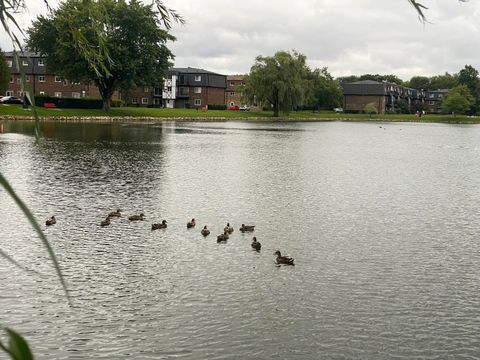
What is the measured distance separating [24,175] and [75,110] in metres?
72.4

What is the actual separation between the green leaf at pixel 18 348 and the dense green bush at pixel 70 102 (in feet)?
348

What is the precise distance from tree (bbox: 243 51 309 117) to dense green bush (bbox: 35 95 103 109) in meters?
36.2

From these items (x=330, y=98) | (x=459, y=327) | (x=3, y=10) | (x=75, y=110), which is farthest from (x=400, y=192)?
(x=330, y=98)

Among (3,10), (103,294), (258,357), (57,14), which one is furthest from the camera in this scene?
Answer: (103,294)

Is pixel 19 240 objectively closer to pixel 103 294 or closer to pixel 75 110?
pixel 103 294

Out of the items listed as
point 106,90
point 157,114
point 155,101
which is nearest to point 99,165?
point 106,90

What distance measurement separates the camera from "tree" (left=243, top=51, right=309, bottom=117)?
125 metres

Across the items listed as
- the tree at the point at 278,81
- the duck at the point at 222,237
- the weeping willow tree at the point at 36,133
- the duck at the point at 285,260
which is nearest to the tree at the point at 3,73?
the tree at the point at 278,81

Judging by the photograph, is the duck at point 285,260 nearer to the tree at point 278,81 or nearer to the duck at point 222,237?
the duck at point 222,237

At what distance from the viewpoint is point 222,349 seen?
37.3 ft

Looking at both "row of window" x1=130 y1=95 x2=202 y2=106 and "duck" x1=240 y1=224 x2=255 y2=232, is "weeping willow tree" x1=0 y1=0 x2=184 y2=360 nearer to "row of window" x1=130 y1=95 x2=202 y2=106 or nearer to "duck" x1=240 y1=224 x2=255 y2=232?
"duck" x1=240 y1=224 x2=255 y2=232

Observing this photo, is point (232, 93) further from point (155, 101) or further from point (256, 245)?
point (256, 245)

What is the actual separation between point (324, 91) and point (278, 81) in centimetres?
6169

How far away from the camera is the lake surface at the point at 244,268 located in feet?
39.2
